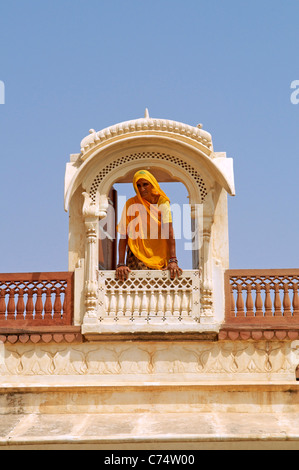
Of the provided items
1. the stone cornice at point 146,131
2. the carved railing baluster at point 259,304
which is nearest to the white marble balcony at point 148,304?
the carved railing baluster at point 259,304

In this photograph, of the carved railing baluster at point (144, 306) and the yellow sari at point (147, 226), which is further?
the yellow sari at point (147, 226)

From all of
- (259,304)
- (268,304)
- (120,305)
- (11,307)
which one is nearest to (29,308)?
(11,307)

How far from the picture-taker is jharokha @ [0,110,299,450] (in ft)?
28.2

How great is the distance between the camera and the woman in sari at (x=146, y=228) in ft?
31.0

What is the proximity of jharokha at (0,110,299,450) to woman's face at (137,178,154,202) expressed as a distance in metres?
0.02

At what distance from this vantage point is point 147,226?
9.56 m

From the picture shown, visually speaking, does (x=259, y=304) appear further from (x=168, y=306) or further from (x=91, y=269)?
(x=91, y=269)

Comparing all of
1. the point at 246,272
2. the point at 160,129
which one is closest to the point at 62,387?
the point at 246,272

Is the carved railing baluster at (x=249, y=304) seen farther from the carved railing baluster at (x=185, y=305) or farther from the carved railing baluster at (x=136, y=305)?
the carved railing baluster at (x=136, y=305)

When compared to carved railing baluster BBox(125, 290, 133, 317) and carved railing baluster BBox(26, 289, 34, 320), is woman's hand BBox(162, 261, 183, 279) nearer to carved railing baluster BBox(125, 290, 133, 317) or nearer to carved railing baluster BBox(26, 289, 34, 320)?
carved railing baluster BBox(125, 290, 133, 317)

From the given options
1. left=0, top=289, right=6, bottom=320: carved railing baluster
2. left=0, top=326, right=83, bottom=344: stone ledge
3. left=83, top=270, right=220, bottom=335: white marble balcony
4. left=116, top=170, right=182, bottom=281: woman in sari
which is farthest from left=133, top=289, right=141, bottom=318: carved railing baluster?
left=0, top=289, right=6, bottom=320: carved railing baluster

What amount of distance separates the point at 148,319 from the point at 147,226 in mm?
1326
